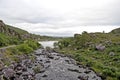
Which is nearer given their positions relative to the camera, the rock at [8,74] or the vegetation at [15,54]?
the rock at [8,74]

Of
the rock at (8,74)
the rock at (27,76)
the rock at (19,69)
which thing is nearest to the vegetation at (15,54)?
the rock at (19,69)

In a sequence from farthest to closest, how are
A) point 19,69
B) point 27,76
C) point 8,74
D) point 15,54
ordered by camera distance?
point 15,54 < point 19,69 < point 27,76 < point 8,74

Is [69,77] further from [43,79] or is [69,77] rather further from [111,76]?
[111,76]

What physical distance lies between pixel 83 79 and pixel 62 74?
408 centimetres

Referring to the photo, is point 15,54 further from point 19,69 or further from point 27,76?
point 27,76

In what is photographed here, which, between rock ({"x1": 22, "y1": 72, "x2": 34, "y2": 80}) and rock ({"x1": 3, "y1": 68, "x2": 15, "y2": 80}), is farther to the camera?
rock ({"x1": 22, "y1": 72, "x2": 34, "y2": 80})

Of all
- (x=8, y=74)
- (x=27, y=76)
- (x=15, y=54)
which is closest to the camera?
(x=8, y=74)

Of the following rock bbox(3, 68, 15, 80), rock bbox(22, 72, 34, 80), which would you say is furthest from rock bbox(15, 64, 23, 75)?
rock bbox(3, 68, 15, 80)

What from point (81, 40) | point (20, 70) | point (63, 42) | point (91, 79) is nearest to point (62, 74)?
point (91, 79)

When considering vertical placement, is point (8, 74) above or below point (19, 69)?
above

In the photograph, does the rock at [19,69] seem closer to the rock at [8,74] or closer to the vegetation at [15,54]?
the rock at [8,74]

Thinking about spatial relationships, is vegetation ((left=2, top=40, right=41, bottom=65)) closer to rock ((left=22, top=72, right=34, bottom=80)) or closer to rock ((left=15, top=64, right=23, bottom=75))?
rock ((left=15, top=64, right=23, bottom=75))

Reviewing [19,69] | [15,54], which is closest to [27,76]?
[19,69]

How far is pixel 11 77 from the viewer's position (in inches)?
1391
